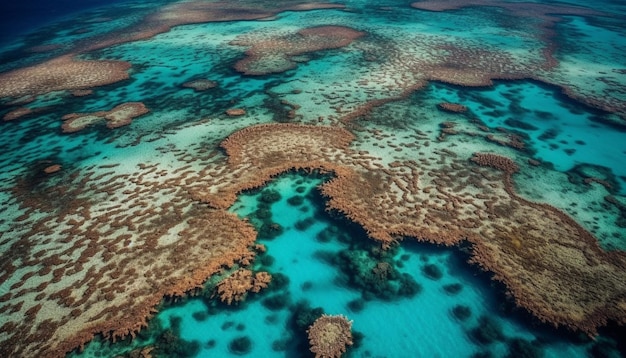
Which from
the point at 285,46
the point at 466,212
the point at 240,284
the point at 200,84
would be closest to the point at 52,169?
the point at 200,84

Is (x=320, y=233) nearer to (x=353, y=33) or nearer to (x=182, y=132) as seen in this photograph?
(x=182, y=132)

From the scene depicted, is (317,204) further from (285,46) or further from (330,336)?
(285,46)

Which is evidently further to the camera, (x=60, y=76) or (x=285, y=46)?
(x=285, y=46)

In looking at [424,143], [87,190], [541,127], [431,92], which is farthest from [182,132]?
Answer: [541,127]

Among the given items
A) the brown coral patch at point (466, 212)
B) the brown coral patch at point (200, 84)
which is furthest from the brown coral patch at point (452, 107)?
the brown coral patch at point (200, 84)

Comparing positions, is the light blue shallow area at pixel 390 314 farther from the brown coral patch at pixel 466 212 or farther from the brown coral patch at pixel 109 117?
the brown coral patch at pixel 109 117

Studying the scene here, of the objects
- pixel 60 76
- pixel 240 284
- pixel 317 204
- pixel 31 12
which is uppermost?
pixel 31 12

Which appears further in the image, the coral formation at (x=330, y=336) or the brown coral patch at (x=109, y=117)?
the brown coral patch at (x=109, y=117)
